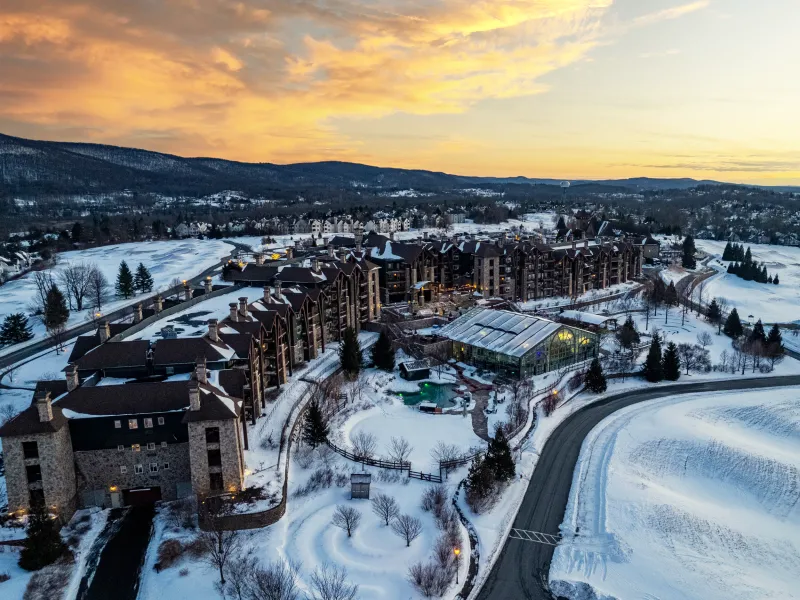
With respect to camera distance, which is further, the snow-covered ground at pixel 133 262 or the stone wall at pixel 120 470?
the snow-covered ground at pixel 133 262

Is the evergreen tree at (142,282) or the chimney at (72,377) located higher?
the chimney at (72,377)

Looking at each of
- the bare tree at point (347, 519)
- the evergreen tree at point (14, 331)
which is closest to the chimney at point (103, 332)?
the bare tree at point (347, 519)

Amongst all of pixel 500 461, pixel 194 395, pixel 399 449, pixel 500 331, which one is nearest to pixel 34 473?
pixel 194 395

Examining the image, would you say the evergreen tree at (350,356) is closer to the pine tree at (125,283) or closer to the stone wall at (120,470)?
the stone wall at (120,470)

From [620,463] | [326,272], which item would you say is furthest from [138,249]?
[620,463]

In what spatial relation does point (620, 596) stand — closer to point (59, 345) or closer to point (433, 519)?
point (433, 519)
